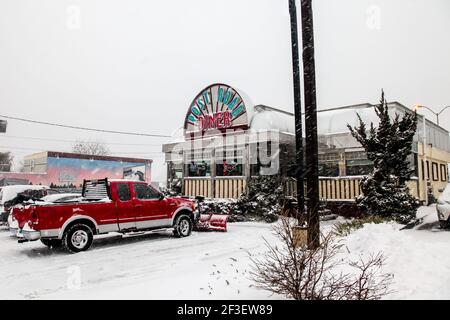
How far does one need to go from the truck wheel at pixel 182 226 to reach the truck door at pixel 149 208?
1.31 ft

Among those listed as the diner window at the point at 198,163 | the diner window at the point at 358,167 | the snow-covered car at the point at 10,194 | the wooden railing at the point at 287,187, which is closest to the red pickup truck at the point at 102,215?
the snow-covered car at the point at 10,194

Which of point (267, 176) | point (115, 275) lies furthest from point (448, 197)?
point (115, 275)

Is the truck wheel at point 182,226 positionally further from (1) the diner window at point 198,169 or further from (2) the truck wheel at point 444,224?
(1) the diner window at point 198,169

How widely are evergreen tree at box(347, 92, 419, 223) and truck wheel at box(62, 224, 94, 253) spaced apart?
8440 mm

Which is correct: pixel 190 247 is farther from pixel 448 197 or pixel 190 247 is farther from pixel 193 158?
pixel 193 158

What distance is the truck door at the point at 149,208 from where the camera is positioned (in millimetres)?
9797

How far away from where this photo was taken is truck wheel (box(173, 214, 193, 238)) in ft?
35.7

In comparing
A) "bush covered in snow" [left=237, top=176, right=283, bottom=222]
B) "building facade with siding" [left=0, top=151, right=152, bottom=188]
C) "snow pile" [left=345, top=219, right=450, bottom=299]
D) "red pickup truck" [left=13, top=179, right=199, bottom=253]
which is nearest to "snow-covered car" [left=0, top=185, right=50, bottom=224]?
"red pickup truck" [left=13, top=179, right=199, bottom=253]

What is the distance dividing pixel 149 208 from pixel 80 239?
216 cm

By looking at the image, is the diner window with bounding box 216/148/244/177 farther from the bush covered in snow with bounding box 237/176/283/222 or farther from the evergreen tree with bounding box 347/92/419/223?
the evergreen tree with bounding box 347/92/419/223

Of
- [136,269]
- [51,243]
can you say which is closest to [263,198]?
[51,243]
